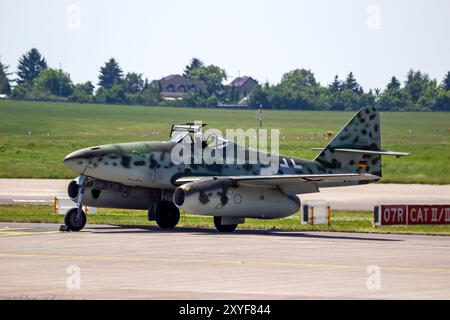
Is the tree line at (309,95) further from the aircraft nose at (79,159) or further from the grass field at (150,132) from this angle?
the aircraft nose at (79,159)

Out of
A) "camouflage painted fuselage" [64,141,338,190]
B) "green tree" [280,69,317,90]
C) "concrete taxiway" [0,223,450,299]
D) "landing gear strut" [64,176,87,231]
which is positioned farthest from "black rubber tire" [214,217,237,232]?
"green tree" [280,69,317,90]

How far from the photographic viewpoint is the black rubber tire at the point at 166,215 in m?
A: 32.0

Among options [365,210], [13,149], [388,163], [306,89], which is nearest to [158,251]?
[365,210]

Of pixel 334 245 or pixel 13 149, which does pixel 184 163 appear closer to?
pixel 334 245

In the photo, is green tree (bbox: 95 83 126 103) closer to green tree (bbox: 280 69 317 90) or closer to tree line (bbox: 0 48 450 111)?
tree line (bbox: 0 48 450 111)

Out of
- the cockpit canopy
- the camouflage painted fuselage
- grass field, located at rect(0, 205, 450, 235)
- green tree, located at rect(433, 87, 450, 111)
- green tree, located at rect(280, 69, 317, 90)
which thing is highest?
green tree, located at rect(280, 69, 317, 90)

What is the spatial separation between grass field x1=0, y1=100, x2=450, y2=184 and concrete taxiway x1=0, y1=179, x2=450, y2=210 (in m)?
3.54

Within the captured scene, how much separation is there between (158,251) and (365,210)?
712 inches

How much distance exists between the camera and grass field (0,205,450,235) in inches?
1294

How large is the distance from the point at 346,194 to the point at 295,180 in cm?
2043

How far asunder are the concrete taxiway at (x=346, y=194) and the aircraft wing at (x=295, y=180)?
10781 mm

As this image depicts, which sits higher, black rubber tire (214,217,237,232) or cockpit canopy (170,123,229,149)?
cockpit canopy (170,123,229,149)

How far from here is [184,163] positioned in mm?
31953

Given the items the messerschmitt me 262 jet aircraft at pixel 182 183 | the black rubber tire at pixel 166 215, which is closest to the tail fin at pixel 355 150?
the messerschmitt me 262 jet aircraft at pixel 182 183
